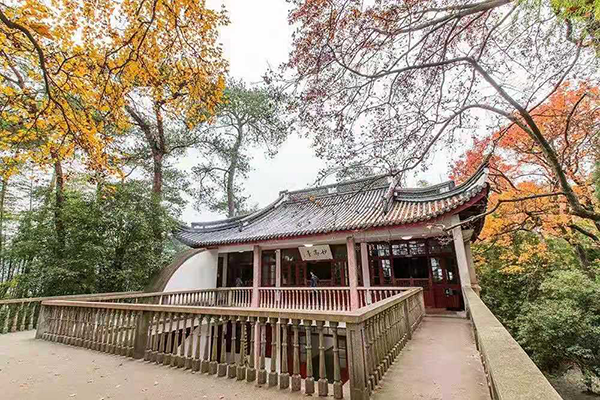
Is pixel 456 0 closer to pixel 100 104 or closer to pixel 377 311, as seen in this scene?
pixel 377 311

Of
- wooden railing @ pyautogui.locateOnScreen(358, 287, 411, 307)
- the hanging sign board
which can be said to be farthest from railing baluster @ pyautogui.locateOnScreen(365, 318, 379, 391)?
the hanging sign board

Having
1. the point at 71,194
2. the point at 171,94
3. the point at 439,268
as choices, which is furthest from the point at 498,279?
the point at 71,194

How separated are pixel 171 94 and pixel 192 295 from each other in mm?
7285

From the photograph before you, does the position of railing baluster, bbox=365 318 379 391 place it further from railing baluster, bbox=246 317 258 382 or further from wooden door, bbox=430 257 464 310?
wooden door, bbox=430 257 464 310

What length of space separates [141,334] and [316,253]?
735 centimetres

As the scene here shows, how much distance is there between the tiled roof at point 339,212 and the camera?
25.6 feet

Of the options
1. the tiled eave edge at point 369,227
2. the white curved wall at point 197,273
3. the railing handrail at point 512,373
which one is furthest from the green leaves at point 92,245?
the railing handrail at point 512,373

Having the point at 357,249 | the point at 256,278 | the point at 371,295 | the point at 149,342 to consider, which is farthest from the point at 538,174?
the point at 149,342

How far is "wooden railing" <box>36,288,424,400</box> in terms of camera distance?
2.88m

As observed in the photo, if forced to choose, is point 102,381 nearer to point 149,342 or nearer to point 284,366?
point 149,342

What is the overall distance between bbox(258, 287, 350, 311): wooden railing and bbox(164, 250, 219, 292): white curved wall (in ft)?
11.0

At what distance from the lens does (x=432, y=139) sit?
464cm

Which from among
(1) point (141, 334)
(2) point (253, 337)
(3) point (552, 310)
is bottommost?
(3) point (552, 310)

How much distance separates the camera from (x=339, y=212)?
11430mm
